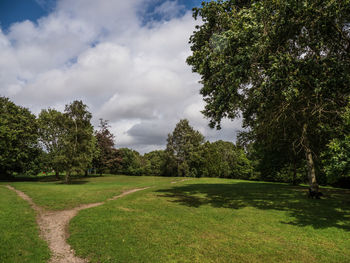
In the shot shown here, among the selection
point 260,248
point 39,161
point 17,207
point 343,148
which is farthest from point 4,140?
point 343,148

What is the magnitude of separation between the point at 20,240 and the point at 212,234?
857 cm

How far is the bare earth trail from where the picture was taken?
736 cm

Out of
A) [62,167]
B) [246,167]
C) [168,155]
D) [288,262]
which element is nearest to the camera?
[288,262]

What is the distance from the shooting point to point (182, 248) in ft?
26.5

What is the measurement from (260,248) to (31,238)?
9989 mm

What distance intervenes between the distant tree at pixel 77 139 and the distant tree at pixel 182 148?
108 ft

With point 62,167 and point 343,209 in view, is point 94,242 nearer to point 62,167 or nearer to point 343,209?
point 343,209

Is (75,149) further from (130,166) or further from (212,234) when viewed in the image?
(130,166)

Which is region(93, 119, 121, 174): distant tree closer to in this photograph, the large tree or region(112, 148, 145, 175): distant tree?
region(112, 148, 145, 175): distant tree

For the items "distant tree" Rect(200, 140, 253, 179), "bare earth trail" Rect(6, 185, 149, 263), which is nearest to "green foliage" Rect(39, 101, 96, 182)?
"bare earth trail" Rect(6, 185, 149, 263)

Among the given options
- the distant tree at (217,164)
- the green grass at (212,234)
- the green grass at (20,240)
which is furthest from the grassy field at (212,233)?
the distant tree at (217,164)

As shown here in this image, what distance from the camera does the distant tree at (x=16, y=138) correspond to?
121ft

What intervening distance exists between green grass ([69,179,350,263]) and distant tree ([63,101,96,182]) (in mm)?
23412

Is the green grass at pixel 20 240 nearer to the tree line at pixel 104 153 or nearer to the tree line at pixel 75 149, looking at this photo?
the tree line at pixel 104 153
